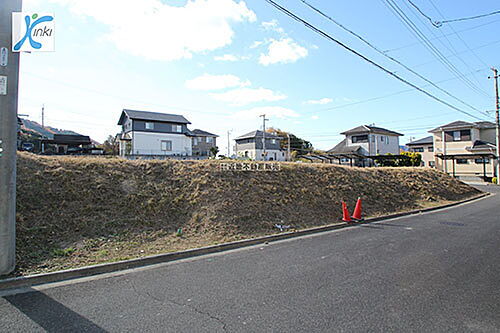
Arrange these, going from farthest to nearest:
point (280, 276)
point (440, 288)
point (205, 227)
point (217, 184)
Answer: point (217, 184)
point (205, 227)
point (280, 276)
point (440, 288)

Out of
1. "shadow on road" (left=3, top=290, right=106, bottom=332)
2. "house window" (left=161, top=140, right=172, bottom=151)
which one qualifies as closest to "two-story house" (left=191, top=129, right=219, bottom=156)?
"house window" (left=161, top=140, right=172, bottom=151)

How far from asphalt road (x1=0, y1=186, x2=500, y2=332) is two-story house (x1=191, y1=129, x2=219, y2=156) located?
39116mm

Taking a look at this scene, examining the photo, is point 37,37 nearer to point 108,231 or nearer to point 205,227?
point 108,231

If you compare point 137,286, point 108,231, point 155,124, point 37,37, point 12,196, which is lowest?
point 137,286

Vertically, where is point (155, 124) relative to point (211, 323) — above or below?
above

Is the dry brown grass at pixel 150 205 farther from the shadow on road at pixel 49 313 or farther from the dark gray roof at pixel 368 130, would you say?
the dark gray roof at pixel 368 130

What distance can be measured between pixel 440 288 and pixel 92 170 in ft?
28.5

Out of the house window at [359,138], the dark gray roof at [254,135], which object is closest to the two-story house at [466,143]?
the house window at [359,138]

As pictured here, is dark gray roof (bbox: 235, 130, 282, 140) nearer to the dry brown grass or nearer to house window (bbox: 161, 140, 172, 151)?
house window (bbox: 161, 140, 172, 151)

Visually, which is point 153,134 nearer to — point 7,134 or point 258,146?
point 258,146

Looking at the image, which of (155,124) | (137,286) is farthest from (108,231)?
(155,124)

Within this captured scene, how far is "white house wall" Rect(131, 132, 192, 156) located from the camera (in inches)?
1275

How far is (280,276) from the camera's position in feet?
13.9

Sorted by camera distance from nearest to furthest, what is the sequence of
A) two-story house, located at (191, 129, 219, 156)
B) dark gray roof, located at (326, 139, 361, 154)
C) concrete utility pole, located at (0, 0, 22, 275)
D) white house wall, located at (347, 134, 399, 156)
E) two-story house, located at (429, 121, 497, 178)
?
concrete utility pole, located at (0, 0, 22, 275)
two-story house, located at (429, 121, 497, 178)
white house wall, located at (347, 134, 399, 156)
dark gray roof, located at (326, 139, 361, 154)
two-story house, located at (191, 129, 219, 156)
